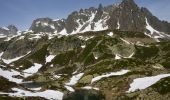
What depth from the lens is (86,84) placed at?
152m

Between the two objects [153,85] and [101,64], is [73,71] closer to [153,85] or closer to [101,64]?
[101,64]

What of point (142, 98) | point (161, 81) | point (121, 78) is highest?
point (121, 78)

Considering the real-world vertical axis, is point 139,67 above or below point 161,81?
above

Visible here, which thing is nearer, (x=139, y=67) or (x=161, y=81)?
(x=161, y=81)

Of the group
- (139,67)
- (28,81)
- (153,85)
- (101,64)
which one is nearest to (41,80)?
(28,81)

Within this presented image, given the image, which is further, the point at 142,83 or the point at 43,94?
the point at 43,94

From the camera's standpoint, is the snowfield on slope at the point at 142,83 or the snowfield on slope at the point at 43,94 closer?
the snowfield on slope at the point at 43,94

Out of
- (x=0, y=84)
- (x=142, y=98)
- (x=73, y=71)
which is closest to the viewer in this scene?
(x=142, y=98)

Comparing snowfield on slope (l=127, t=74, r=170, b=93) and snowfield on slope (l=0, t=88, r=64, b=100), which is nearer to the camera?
snowfield on slope (l=0, t=88, r=64, b=100)

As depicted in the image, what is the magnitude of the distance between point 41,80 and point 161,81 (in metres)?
75.0

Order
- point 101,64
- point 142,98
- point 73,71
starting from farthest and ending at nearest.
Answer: point 73,71 → point 101,64 → point 142,98

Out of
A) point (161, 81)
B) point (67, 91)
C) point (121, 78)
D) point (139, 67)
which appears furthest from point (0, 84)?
point (139, 67)

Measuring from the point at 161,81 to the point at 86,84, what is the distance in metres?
51.0

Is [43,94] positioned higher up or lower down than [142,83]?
lower down
